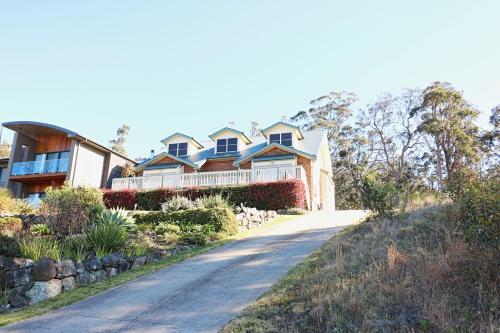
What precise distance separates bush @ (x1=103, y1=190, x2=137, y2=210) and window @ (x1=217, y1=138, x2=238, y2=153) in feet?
25.3

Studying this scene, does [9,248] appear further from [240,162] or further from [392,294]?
[240,162]

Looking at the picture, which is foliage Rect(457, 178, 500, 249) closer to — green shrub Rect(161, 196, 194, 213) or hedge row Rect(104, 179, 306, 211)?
green shrub Rect(161, 196, 194, 213)

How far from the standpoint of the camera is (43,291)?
24.6 ft

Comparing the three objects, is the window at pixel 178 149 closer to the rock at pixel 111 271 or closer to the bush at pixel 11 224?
the bush at pixel 11 224

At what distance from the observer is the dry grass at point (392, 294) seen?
466 cm

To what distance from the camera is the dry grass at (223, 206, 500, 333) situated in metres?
4.66

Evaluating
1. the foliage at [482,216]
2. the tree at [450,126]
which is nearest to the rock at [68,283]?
the foliage at [482,216]

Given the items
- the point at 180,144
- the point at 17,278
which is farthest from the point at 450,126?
the point at 17,278

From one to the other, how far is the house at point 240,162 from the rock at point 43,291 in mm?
14464

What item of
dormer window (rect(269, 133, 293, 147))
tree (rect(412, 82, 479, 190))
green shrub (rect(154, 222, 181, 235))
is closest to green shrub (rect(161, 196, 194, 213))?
green shrub (rect(154, 222, 181, 235))

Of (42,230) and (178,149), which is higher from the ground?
(178,149)

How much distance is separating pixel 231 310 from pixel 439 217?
534 centimetres

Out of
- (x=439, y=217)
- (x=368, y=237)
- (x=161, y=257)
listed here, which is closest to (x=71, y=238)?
(x=161, y=257)

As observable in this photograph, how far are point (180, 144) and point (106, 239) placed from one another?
20041 millimetres
